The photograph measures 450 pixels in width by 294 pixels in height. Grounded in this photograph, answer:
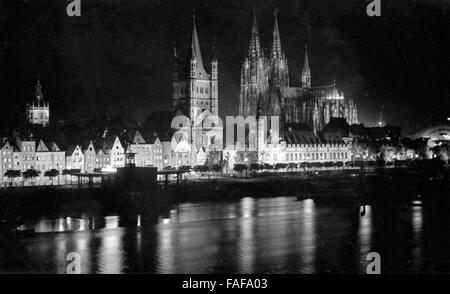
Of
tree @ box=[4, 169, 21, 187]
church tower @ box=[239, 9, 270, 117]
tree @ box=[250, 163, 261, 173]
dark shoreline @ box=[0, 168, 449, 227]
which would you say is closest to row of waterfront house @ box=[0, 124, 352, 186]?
tree @ box=[4, 169, 21, 187]

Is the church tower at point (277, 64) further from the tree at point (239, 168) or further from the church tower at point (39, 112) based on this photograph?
the church tower at point (39, 112)

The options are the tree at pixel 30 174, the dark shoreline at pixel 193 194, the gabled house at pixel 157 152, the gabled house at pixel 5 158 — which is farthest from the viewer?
the gabled house at pixel 157 152

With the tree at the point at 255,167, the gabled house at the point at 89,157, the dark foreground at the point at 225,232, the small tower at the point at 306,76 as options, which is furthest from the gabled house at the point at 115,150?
the small tower at the point at 306,76

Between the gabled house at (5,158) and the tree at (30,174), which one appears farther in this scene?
the gabled house at (5,158)

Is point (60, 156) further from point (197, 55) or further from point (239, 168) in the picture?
point (197, 55)

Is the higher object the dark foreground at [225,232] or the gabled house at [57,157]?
the gabled house at [57,157]
